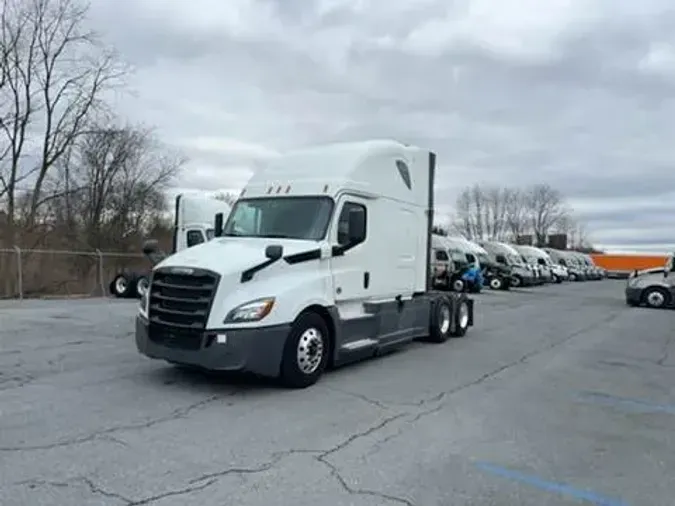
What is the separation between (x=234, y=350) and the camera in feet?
23.6

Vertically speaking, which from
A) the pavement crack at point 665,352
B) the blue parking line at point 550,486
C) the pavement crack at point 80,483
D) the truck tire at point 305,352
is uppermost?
the truck tire at point 305,352

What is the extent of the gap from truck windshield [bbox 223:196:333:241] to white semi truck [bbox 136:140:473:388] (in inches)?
0.7

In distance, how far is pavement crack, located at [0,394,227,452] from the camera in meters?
5.15

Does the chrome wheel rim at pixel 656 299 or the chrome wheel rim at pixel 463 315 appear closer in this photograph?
the chrome wheel rim at pixel 463 315

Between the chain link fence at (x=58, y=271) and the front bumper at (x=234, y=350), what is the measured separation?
1663 cm

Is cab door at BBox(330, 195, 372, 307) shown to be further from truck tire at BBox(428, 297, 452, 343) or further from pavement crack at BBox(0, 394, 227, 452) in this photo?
truck tire at BBox(428, 297, 452, 343)

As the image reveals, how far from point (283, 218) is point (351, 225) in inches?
37.6

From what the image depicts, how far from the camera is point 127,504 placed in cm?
410

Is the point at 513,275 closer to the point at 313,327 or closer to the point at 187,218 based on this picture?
the point at 187,218

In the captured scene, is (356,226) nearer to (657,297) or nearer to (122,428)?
(122,428)

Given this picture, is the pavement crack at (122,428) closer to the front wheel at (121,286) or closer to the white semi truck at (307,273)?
the white semi truck at (307,273)

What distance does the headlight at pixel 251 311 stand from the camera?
729 cm

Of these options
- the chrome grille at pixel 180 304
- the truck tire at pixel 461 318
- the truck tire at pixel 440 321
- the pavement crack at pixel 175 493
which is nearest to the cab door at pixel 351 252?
the chrome grille at pixel 180 304

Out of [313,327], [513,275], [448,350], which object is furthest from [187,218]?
[513,275]
